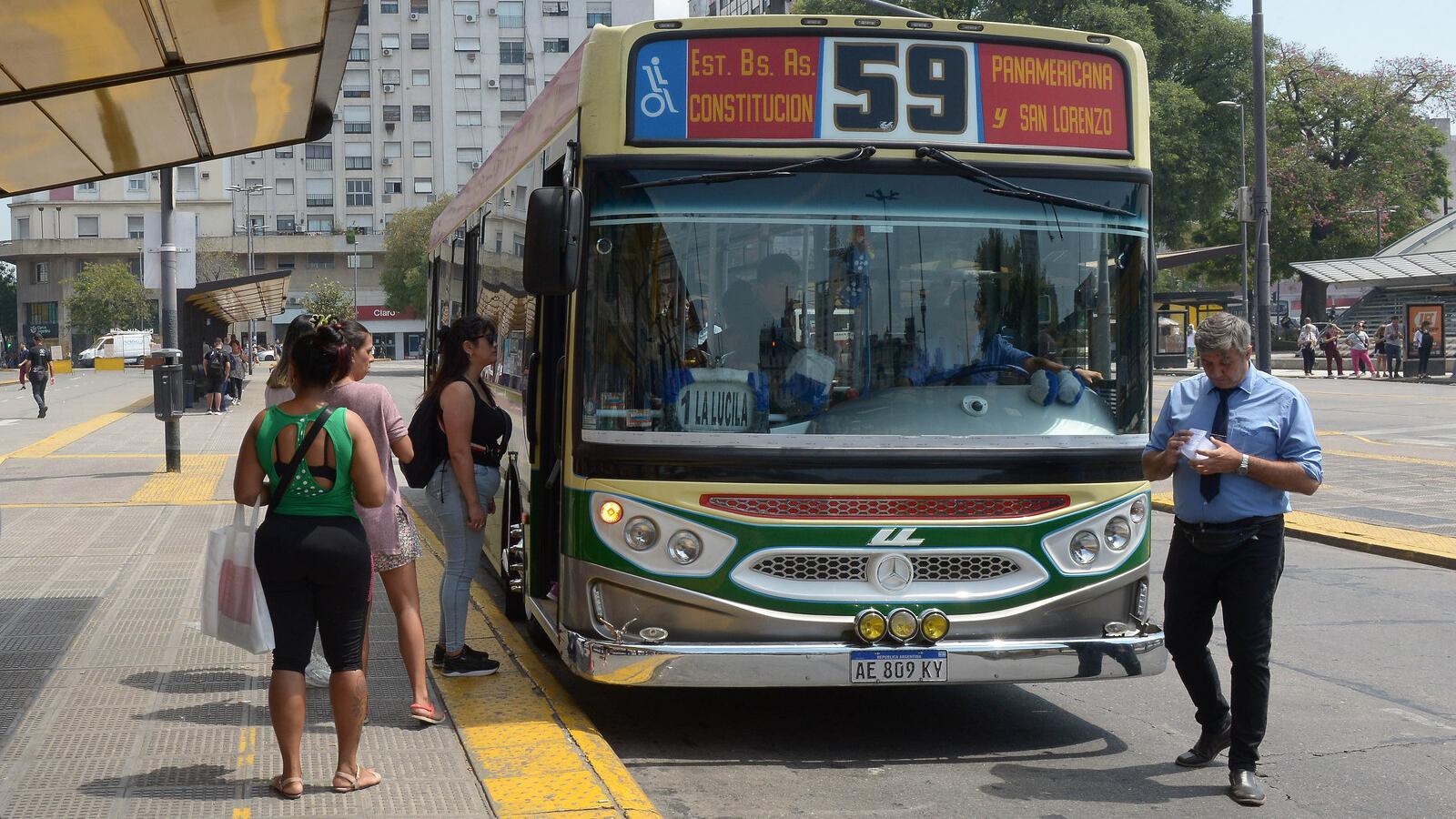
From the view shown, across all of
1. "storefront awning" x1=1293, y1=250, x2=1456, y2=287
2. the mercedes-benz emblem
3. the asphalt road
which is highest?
"storefront awning" x1=1293, y1=250, x2=1456, y2=287

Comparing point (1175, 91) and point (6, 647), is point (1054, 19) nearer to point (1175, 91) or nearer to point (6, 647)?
point (1175, 91)

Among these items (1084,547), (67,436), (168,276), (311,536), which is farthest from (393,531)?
(67,436)

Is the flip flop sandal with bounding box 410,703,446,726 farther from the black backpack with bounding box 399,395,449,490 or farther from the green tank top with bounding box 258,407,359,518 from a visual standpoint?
the green tank top with bounding box 258,407,359,518

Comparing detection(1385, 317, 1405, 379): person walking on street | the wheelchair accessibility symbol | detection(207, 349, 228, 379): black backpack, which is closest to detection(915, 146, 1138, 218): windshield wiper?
the wheelchair accessibility symbol

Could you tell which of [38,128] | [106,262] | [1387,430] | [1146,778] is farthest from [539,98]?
[106,262]

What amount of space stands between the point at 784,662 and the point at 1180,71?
158 ft

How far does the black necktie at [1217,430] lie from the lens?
5.32 meters

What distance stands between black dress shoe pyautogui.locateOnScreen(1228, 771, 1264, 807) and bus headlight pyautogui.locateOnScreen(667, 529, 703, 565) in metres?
2.06

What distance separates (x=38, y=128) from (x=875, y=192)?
15.1ft

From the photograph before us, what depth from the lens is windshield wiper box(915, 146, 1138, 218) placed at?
5.82 metres

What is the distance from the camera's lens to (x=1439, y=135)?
216 ft

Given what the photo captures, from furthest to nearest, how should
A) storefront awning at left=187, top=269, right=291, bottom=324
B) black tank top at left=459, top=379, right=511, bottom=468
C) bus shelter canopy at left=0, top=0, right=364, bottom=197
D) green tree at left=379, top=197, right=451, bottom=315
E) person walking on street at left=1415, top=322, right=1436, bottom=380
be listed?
green tree at left=379, top=197, right=451, bottom=315
person walking on street at left=1415, top=322, right=1436, bottom=380
storefront awning at left=187, top=269, right=291, bottom=324
black tank top at left=459, top=379, right=511, bottom=468
bus shelter canopy at left=0, top=0, right=364, bottom=197

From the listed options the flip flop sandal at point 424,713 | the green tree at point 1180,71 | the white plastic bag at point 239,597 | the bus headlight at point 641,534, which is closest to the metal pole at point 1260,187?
the bus headlight at point 641,534

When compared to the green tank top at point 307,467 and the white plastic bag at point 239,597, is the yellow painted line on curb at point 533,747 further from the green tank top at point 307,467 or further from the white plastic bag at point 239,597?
the green tank top at point 307,467
